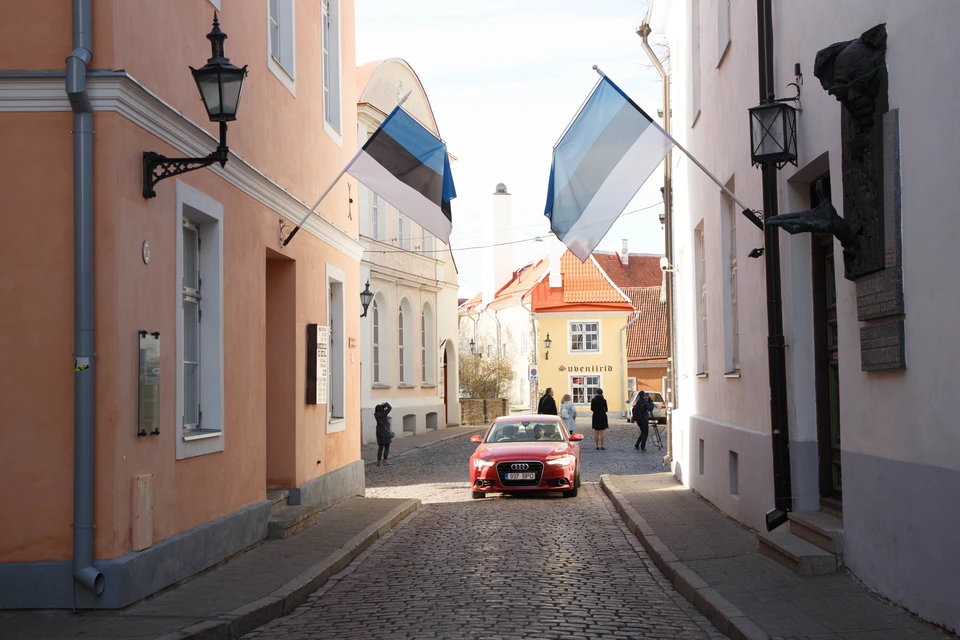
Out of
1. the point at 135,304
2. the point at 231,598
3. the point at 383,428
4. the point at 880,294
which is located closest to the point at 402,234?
the point at 383,428

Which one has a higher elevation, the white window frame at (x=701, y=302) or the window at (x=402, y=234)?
the window at (x=402, y=234)

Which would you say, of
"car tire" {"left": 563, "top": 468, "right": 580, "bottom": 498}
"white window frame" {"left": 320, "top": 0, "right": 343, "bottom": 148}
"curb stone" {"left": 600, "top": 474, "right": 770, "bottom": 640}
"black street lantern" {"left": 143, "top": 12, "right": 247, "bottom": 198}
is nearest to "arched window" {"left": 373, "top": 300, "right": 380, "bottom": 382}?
"car tire" {"left": 563, "top": 468, "right": 580, "bottom": 498}

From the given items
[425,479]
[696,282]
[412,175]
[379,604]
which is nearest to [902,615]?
[379,604]

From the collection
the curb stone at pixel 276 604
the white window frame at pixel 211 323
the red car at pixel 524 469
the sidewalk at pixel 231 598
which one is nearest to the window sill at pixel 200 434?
the white window frame at pixel 211 323

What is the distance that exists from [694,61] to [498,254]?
5417 centimetres

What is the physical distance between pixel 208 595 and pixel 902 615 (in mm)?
5257

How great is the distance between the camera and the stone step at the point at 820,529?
9227mm

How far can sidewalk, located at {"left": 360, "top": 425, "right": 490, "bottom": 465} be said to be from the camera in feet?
101

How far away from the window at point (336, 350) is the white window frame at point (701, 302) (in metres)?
5.47

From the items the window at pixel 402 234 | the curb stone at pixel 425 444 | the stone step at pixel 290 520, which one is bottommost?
the curb stone at pixel 425 444

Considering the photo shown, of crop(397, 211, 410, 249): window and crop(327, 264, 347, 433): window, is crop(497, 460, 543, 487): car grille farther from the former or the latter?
crop(397, 211, 410, 249): window

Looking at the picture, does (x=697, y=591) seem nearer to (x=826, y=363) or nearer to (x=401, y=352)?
(x=826, y=363)

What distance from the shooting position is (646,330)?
63.8 m

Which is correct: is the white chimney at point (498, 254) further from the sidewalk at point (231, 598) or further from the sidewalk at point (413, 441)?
the sidewalk at point (231, 598)
